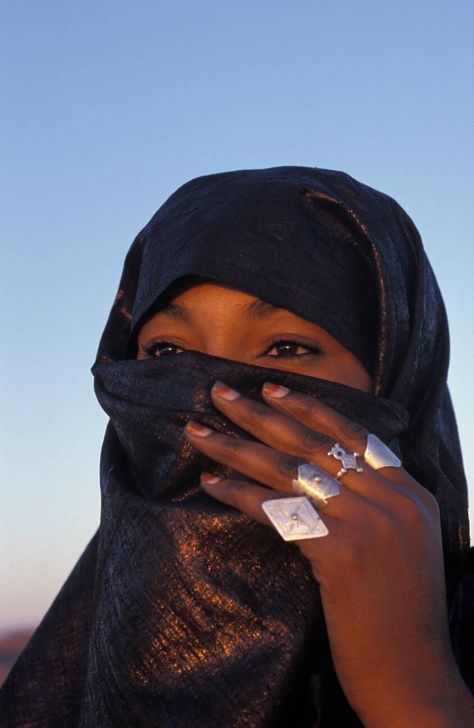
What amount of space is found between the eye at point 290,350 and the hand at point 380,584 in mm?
427

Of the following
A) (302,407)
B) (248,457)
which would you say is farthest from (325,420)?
(248,457)

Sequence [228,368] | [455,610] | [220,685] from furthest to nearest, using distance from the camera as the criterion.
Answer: [455,610]
[228,368]
[220,685]

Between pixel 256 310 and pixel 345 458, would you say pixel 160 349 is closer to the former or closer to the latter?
pixel 256 310

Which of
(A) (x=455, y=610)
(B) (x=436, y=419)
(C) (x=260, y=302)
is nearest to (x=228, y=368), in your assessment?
(C) (x=260, y=302)

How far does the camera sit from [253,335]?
2387 mm

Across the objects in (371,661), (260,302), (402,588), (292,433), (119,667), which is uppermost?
(260,302)

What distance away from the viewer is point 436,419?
8.36 feet

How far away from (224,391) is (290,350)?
0.31m

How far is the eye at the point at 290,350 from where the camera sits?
7.85ft

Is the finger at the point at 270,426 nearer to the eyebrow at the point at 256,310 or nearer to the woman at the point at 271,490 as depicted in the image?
the woman at the point at 271,490

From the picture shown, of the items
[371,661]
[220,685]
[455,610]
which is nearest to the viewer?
[371,661]

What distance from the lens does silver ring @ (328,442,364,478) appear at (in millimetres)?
1935

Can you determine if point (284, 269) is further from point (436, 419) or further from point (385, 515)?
point (385, 515)

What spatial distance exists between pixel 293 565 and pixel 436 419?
0.66 m
